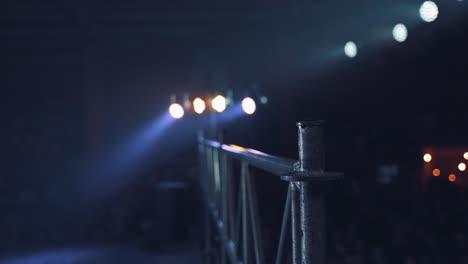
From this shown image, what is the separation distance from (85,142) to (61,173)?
892 millimetres

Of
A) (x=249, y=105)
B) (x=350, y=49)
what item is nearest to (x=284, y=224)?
(x=249, y=105)

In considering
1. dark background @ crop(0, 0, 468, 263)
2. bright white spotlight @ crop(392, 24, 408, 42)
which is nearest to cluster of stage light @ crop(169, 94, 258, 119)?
dark background @ crop(0, 0, 468, 263)

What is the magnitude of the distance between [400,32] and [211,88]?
3.05m

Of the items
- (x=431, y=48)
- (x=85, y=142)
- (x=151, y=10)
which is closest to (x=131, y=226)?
(x=85, y=142)

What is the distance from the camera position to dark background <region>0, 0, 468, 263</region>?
7363mm

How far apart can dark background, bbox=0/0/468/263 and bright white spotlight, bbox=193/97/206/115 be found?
306 millimetres

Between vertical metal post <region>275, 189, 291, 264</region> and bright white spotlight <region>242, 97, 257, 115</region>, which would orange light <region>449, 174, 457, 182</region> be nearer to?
bright white spotlight <region>242, 97, 257, 115</region>

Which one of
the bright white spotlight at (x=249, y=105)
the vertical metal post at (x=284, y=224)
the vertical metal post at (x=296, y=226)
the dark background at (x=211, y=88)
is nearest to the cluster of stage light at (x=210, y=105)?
the bright white spotlight at (x=249, y=105)

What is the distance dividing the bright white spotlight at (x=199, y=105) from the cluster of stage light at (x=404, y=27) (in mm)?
2959

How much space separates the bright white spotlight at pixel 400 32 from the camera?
7055 millimetres

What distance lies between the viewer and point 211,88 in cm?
752

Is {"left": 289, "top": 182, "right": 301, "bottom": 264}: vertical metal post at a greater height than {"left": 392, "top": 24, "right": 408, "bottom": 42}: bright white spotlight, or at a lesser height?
lesser

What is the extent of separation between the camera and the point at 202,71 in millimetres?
10500

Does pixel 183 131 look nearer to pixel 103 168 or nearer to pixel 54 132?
pixel 103 168
